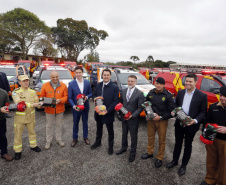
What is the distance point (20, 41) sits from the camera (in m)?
29.2

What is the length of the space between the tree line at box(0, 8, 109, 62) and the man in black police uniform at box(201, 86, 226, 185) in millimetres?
34636

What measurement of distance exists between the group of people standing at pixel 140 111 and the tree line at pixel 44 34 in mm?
31851

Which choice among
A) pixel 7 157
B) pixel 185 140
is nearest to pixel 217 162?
pixel 185 140

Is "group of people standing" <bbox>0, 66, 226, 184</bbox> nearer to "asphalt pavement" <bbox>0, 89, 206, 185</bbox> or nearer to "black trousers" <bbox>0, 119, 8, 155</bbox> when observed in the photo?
"black trousers" <bbox>0, 119, 8, 155</bbox>

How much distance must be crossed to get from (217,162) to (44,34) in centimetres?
3642

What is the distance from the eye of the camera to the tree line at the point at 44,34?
27.6 metres

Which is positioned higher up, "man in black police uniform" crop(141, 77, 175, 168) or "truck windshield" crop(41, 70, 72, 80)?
"truck windshield" crop(41, 70, 72, 80)

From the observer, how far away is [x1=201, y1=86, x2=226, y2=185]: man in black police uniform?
7.64 feet

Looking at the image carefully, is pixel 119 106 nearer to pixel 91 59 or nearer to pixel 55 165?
pixel 55 165

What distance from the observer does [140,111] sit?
3158 millimetres

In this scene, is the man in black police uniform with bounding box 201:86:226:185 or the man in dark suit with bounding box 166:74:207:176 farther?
the man in dark suit with bounding box 166:74:207:176

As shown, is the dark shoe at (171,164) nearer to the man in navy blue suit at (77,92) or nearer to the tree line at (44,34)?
the man in navy blue suit at (77,92)

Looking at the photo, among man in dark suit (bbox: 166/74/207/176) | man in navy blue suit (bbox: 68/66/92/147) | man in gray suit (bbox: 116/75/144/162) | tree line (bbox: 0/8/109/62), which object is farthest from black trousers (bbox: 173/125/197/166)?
tree line (bbox: 0/8/109/62)

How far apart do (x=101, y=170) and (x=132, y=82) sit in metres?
2.04
